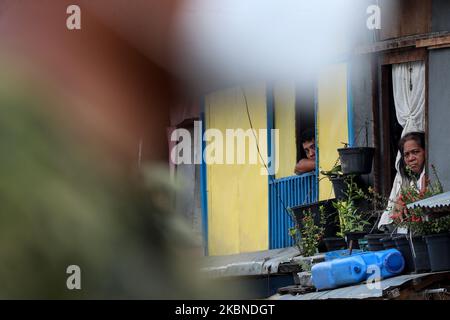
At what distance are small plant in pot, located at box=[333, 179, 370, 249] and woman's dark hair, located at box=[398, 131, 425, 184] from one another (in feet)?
1.70

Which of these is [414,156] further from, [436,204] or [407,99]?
[436,204]

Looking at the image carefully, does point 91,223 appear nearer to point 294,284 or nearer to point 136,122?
point 136,122

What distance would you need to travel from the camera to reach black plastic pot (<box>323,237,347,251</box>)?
10039 millimetres

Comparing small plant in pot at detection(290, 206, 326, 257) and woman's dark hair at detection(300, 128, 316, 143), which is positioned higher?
woman's dark hair at detection(300, 128, 316, 143)

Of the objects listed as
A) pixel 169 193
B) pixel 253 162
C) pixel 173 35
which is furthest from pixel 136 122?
pixel 253 162

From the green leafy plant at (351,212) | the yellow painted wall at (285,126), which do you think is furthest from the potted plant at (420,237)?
the yellow painted wall at (285,126)

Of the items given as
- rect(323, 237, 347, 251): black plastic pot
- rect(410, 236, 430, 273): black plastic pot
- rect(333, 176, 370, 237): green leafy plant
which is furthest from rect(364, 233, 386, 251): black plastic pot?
rect(323, 237, 347, 251): black plastic pot

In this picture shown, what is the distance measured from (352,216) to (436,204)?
7.65 ft

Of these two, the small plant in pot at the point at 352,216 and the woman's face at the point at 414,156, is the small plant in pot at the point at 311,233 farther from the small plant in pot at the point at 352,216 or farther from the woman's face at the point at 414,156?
the woman's face at the point at 414,156

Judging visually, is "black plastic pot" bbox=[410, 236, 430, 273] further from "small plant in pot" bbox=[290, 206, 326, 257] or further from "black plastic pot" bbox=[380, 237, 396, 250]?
"small plant in pot" bbox=[290, 206, 326, 257]

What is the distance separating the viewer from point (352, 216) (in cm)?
988

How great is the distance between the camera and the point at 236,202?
1233 cm

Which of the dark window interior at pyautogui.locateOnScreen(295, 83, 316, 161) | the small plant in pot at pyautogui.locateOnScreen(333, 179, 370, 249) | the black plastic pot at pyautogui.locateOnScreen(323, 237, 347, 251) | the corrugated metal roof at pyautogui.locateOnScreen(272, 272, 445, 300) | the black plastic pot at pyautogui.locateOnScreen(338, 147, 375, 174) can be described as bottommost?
the corrugated metal roof at pyautogui.locateOnScreen(272, 272, 445, 300)

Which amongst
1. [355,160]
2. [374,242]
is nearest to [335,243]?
[355,160]
